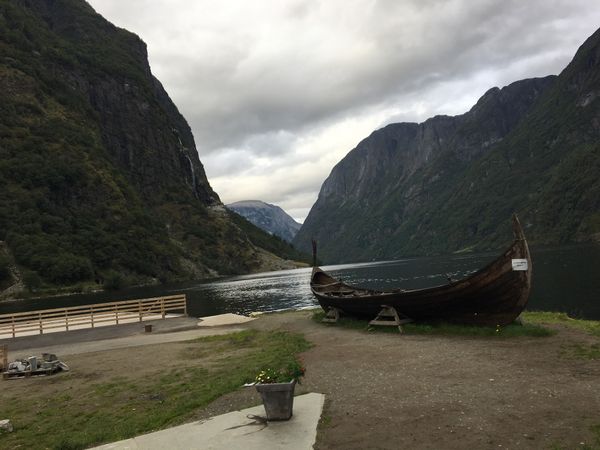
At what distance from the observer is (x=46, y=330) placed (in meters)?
37.8

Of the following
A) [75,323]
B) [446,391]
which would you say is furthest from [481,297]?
[75,323]

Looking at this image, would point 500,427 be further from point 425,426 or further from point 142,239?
point 142,239

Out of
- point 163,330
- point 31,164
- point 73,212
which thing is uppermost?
point 31,164

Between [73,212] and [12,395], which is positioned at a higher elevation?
[73,212]

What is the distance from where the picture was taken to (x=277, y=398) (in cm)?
988

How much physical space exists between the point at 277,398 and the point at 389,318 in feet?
45.5

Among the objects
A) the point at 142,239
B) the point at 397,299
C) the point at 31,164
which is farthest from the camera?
the point at 142,239

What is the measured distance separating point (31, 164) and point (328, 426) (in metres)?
163

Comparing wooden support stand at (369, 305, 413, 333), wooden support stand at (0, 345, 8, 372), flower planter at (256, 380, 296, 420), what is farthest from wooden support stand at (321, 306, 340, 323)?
flower planter at (256, 380, 296, 420)

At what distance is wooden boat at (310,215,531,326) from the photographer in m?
18.5

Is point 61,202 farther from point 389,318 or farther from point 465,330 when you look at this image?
point 465,330

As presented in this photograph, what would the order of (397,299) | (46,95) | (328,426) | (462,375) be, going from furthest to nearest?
(46,95), (397,299), (462,375), (328,426)

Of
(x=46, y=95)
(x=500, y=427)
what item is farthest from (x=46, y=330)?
(x=46, y=95)

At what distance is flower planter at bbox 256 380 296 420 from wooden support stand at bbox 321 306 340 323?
17.0 m
